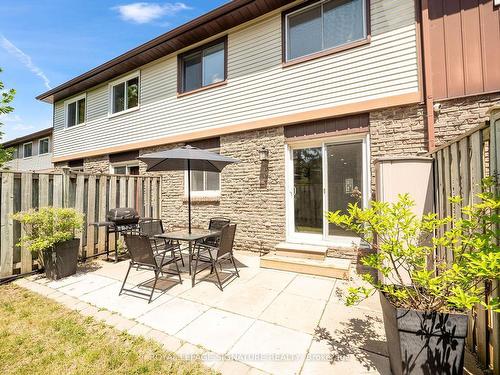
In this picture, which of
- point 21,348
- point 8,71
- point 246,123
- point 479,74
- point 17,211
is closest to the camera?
point 21,348

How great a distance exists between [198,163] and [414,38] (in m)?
5.19

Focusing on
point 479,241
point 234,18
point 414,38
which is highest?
point 234,18

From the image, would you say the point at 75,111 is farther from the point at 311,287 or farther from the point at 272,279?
the point at 311,287

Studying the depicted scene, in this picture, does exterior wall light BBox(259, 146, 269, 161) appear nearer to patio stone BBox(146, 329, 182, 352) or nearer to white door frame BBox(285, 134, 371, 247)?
white door frame BBox(285, 134, 371, 247)

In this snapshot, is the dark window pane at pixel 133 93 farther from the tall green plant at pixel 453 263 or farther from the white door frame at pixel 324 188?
the tall green plant at pixel 453 263

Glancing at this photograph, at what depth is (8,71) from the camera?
991 cm

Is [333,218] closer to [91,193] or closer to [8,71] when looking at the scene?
A: [91,193]

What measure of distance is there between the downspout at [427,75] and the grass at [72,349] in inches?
210

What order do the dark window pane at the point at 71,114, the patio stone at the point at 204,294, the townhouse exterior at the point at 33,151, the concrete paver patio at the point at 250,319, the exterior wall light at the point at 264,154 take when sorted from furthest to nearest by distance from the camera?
the townhouse exterior at the point at 33,151, the dark window pane at the point at 71,114, the exterior wall light at the point at 264,154, the patio stone at the point at 204,294, the concrete paver patio at the point at 250,319

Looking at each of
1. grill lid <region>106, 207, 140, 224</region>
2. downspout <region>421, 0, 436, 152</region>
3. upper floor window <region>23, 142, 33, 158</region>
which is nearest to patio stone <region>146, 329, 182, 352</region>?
grill lid <region>106, 207, 140, 224</region>

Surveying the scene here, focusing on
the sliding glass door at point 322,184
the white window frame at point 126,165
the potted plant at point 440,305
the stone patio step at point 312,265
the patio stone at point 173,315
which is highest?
the white window frame at point 126,165

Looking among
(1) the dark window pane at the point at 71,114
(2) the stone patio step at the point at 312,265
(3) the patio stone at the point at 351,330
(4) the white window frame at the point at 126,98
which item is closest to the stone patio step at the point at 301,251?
(2) the stone patio step at the point at 312,265

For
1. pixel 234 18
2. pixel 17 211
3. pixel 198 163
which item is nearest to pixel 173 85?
pixel 234 18

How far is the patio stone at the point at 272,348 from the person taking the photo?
2.34m
